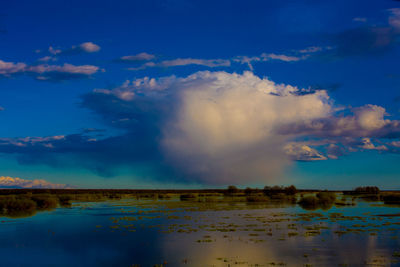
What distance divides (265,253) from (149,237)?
32.7 ft

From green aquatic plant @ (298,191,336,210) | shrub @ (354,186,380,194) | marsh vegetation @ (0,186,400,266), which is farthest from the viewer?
shrub @ (354,186,380,194)

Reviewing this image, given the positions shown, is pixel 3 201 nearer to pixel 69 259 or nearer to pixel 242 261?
pixel 69 259

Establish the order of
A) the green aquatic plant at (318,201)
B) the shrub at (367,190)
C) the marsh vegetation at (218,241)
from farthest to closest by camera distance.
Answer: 1. the shrub at (367,190)
2. the green aquatic plant at (318,201)
3. the marsh vegetation at (218,241)

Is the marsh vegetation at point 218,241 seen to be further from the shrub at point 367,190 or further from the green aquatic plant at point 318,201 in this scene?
the shrub at point 367,190

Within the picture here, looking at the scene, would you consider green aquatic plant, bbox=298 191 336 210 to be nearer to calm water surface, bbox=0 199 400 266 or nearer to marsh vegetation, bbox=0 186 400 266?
marsh vegetation, bbox=0 186 400 266

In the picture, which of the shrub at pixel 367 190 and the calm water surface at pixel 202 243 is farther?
the shrub at pixel 367 190

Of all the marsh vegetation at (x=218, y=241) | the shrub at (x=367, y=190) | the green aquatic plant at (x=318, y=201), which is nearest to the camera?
the marsh vegetation at (x=218, y=241)

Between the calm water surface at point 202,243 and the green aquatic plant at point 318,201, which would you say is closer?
the calm water surface at point 202,243

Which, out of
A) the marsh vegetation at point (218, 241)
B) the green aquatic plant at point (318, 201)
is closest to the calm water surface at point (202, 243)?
the marsh vegetation at point (218, 241)

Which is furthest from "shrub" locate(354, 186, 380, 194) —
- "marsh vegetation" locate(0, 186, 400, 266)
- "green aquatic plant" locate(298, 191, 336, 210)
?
"marsh vegetation" locate(0, 186, 400, 266)

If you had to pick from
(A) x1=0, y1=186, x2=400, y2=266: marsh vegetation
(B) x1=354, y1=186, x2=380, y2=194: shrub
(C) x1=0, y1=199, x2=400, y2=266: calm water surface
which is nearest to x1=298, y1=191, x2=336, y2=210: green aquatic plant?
(A) x1=0, y1=186, x2=400, y2=266: marsh vegetation

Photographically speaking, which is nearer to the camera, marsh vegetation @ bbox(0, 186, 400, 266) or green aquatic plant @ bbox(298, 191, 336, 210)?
marsh vegetation @ bbox(0, 186, 400, 266)

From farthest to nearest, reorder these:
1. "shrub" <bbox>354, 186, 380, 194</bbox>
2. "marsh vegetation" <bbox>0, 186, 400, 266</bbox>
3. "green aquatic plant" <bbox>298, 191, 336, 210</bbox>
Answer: "shrub" <bbox>354, 186, 380, 194</bbox>
"green aquatic plant" <bbox>298, 191, 336, 210</bbox>
"marsh vegetation" <bbox>0, 186, 400, 266</bbox>

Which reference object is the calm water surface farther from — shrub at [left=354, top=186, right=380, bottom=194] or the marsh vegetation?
shrub at [left=354, top=186, right=380, bottom=194]
